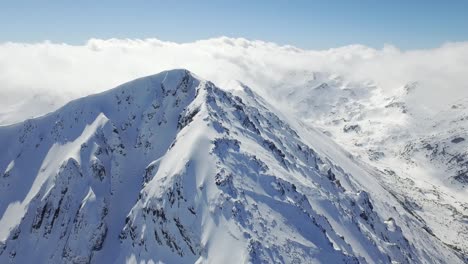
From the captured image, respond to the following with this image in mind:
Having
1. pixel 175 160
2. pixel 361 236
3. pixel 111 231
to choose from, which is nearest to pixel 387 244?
pixel 361 236

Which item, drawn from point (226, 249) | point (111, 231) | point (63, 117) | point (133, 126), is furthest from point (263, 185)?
point (63, 117)

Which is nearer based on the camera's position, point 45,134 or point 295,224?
point 295,224

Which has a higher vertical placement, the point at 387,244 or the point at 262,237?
the point at 262,237

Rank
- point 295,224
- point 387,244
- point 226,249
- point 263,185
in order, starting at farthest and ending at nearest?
point 387,244 → point 263,185 → point 295,224 → point 226,249

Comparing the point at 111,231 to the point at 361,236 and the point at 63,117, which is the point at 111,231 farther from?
the point at 361,236

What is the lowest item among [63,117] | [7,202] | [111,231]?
[7,202]

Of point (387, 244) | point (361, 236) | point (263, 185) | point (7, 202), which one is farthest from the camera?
point (387, 244)
